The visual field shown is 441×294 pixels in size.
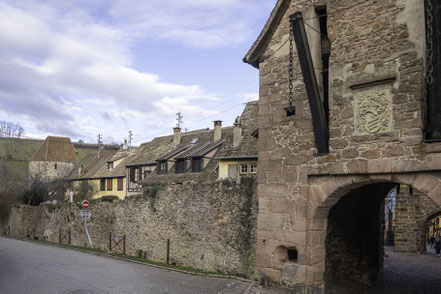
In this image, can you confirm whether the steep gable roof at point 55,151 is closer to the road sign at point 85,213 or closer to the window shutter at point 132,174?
the window shutter at point 132,174

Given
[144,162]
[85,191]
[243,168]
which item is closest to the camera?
[243,168]

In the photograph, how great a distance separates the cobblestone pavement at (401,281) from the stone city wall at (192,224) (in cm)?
175

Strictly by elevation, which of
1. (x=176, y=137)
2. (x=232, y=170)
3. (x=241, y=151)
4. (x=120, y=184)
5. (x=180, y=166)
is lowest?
(x=120, y=184)

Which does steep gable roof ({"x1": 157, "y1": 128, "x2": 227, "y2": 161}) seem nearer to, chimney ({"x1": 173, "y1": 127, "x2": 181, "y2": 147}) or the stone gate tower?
chimney ({"x1": 173, "y1": 127, "x2": 181, "y2": 147})

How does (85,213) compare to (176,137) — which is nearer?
(85,213)

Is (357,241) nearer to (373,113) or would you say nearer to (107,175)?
(373,113)

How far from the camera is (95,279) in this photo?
37.7 ft

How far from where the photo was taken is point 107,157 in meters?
48.0

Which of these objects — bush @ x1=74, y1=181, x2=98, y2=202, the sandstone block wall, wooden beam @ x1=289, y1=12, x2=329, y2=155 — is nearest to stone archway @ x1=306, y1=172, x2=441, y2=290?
wooden beam @ x1=289, y1=12, x2=329, y2=155

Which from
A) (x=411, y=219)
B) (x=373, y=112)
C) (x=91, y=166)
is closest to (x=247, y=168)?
(x=411, y=219)

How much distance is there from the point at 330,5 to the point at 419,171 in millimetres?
3953

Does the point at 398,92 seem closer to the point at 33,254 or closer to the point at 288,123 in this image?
the point at 288,123

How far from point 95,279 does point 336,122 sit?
25.0 feet

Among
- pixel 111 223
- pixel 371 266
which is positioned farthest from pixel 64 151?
pixel 371 266
